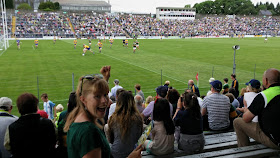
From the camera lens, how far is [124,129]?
12.2 ft

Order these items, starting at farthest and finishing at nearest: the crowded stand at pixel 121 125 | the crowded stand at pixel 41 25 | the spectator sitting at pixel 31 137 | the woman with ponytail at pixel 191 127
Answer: the crowded stand at pixel 41 25 < the woman with ponytail at pixel 191 127 < the spectator sitting at pixel 31 137 < the crowded stand at pixel 121 125

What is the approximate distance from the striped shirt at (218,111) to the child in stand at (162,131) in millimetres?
1598

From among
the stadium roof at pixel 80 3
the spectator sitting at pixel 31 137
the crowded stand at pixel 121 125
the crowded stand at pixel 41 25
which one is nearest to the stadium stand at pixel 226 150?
the crowded stand at pixel 121 125

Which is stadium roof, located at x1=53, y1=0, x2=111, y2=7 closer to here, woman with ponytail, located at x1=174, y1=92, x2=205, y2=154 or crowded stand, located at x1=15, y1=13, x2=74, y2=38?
crowded stand, located at x1=15, y1=13, x2=74, y2=38

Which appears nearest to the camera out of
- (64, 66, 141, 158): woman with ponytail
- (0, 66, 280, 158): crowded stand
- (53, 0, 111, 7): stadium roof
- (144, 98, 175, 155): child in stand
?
(64, 66, 141, 158): woman with ponytail

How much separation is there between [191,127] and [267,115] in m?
1.23

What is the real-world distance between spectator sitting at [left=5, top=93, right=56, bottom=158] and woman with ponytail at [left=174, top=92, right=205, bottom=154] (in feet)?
7.24

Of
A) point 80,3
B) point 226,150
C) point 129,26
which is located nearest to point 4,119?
point 226,150

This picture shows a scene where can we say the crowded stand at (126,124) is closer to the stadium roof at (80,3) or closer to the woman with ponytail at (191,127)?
the woman with ponytail at (191,127)

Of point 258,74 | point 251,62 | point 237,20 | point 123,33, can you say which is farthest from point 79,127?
point 237,20

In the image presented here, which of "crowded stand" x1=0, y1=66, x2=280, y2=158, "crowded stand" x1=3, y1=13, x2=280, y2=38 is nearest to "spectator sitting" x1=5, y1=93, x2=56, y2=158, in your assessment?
"crowded stand" x1=0, y1=66, x2=280, y2=158

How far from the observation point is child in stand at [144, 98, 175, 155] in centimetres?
403

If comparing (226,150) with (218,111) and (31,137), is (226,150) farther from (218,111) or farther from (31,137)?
(31,137)

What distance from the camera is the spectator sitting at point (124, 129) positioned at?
12.2ft
